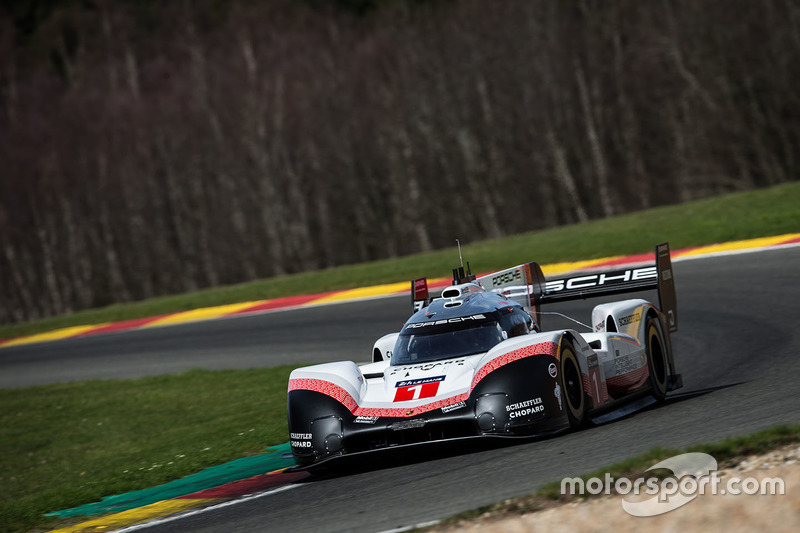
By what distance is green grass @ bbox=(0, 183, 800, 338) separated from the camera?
66.0 ft

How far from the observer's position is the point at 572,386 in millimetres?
8375

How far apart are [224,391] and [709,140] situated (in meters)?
25.0

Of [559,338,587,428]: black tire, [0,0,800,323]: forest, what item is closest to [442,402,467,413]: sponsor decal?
[559,338,587,428]: black tire

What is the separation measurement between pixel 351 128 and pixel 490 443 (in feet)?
114

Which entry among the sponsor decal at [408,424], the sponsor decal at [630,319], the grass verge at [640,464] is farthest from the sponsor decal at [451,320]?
the grass verge at [640,464]

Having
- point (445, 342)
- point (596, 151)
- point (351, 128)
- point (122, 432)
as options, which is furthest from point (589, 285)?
point (351, 128)

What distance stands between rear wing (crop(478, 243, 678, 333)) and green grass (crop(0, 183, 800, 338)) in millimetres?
8887

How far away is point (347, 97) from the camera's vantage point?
4244 cm

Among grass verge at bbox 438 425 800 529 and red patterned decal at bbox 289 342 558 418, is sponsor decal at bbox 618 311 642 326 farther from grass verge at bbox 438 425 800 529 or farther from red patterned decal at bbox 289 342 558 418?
grass verge at bbox 438 425 800 529

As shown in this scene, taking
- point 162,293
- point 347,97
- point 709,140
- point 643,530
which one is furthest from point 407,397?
point 162,293

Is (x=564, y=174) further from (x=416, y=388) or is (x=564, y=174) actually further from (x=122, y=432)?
(x=416, y=388)

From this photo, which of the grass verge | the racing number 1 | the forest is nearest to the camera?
the grass verge

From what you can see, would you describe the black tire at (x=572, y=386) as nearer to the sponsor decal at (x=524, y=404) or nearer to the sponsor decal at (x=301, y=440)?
the sponsor decal at (x=524, y=404)

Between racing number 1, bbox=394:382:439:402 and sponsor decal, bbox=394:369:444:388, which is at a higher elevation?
sponsor decal, bbox=394:369:444:388
